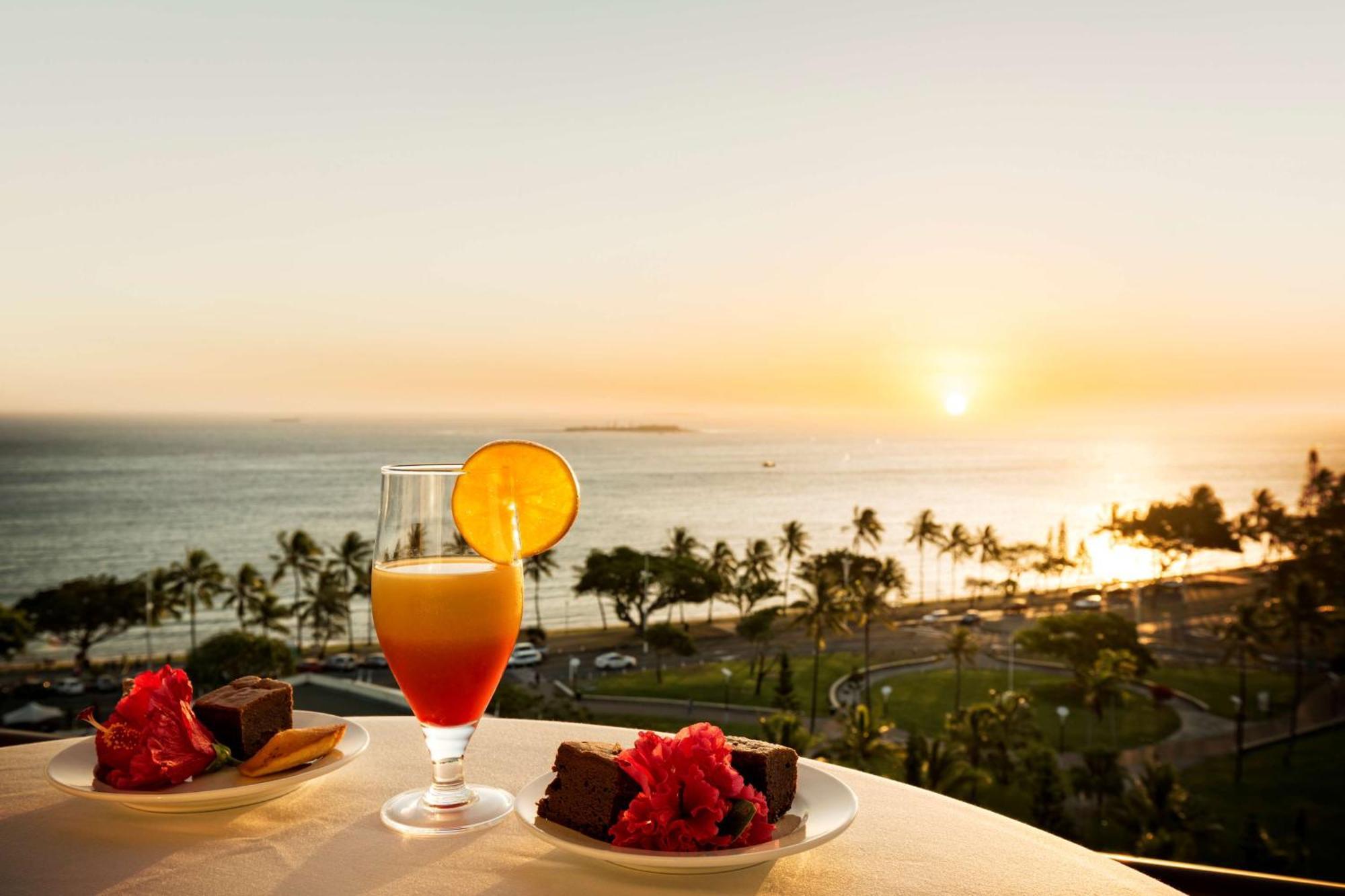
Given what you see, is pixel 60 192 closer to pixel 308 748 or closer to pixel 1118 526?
pixel 308 748

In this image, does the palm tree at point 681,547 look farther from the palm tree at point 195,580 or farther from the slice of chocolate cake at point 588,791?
the slice of chocolate cake at point 588,791

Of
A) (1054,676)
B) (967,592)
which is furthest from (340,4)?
(967,592)

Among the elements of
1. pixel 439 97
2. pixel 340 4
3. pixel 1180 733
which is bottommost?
pixel 1180 733

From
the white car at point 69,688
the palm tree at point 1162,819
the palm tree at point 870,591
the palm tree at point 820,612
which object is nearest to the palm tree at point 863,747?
the palm tree at point 1162,819

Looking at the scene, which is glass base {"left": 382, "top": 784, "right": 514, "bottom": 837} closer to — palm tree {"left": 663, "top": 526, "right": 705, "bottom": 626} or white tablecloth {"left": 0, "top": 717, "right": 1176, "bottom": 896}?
white tablecloth {"left": 0, "top": 717, "right": 1176, "bottom": 896}

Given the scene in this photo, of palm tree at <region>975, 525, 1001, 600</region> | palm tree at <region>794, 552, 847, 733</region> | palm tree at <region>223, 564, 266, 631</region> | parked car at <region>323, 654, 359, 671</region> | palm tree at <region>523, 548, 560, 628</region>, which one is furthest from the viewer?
palm tree at <region>975, 525, 1001, 600</region>

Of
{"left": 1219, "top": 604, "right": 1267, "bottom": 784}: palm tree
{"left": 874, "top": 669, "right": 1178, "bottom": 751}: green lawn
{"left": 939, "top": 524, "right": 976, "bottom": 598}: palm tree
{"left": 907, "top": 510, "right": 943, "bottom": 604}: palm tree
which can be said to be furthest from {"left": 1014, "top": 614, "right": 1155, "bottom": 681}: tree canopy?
{"left": 907, "top": 510, "right": 943, "bottom": 604}: palm tree
